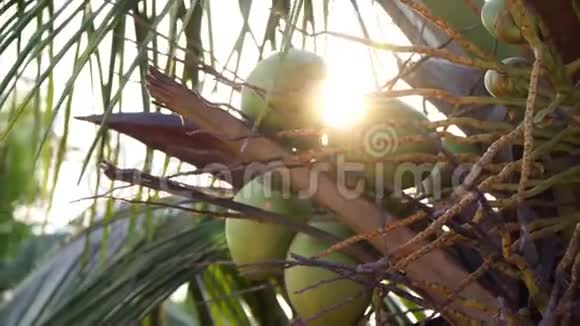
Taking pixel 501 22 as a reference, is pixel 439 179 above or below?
below

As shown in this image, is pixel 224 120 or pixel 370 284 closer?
pixel 370 284

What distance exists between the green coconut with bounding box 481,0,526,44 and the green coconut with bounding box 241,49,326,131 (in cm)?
14

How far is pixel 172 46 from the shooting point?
72 centimetres

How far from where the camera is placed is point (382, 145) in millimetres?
732

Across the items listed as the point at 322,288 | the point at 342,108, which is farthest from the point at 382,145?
the point at 322,288

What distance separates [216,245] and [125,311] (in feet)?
0.63

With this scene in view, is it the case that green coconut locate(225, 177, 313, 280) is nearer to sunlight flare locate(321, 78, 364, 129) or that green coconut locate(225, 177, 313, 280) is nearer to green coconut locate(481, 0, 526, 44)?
sunlight flare locate(321, 78, 364, 129)

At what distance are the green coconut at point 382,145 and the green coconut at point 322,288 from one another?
0.07 metres

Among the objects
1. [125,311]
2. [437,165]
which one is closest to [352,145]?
[437,165]

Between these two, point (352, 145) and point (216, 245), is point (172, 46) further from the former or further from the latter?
point (216, 245)

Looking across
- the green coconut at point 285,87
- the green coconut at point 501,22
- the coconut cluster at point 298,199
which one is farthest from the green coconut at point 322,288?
the green coconut at point 501,22

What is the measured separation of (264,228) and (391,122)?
239 mm

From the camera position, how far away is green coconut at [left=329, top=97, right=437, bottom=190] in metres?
0.71

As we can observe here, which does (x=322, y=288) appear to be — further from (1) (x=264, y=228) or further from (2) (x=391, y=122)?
(2) (x=391, y=122)
